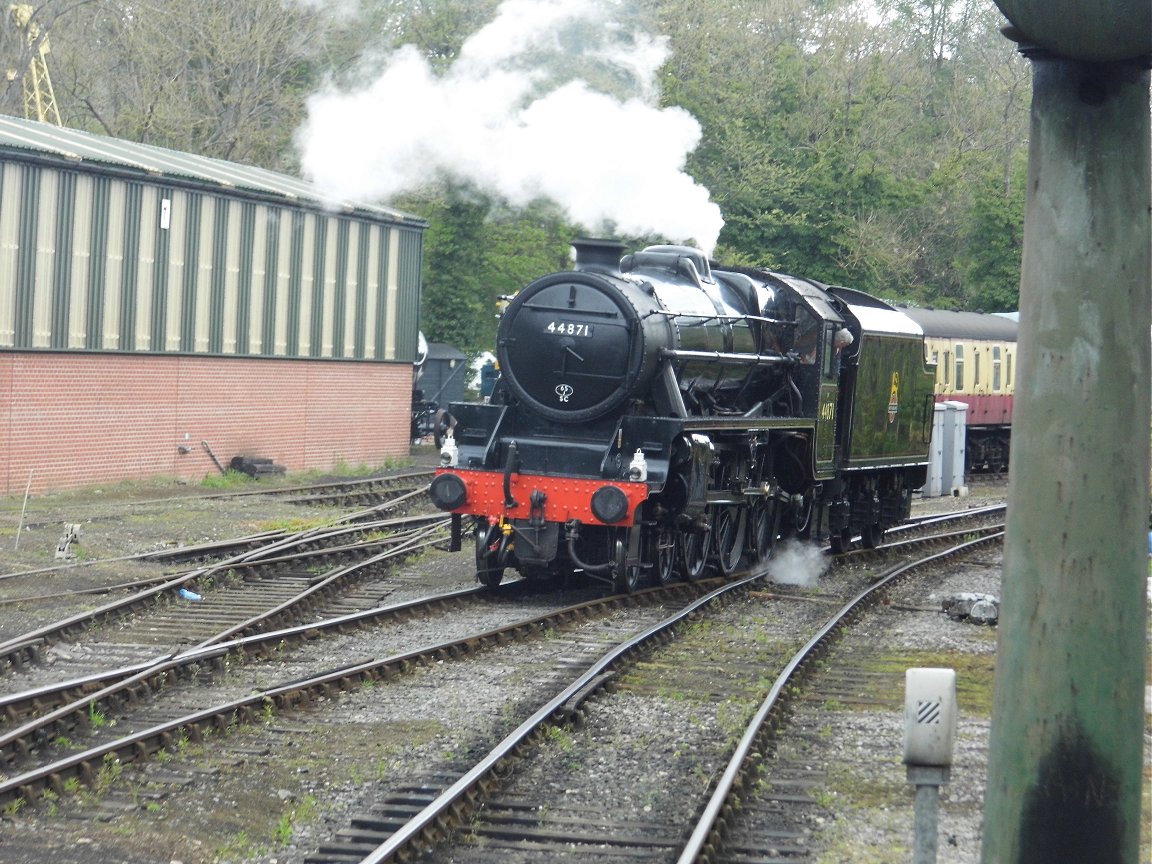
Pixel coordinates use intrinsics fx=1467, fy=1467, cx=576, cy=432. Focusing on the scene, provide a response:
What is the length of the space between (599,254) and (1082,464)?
9.28m

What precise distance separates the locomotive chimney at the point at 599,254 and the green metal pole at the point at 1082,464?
29.5ft

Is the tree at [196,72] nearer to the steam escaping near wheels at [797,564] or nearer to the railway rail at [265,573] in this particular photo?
the railway rail at [265,573]

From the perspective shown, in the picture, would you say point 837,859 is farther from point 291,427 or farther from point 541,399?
point 291,427

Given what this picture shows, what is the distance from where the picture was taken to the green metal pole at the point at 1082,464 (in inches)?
146

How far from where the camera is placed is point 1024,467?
379 centimetres

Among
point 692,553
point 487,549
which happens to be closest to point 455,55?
point 692,553

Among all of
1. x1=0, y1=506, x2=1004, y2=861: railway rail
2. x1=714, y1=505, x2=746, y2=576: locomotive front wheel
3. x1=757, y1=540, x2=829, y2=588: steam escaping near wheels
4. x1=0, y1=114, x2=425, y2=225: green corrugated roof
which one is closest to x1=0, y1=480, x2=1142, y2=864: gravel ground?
x1=0, y1=506, x2=1004, y2=861: railway rail

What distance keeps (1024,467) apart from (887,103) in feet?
133

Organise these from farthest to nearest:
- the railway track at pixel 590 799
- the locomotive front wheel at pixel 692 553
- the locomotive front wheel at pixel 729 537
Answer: the locomotive front wheel at pixel 729 537, the locomotive front wheel at pixel 692 553, the railway track at pixel 590 799

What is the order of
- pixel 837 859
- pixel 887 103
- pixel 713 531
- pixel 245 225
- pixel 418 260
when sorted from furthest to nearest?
1. pixel 887 103
2. pixel 418 260
3. pixel 245 225
4. pixel 713 531
5. pixel 837 859

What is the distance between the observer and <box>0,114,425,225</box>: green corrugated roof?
21578 mm

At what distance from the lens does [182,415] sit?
24.2 meters

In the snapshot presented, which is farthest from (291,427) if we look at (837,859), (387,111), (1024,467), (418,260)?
(1024,467)

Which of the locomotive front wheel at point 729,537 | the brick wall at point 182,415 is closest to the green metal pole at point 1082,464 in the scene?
the locomotive front wheel at point 729,537
